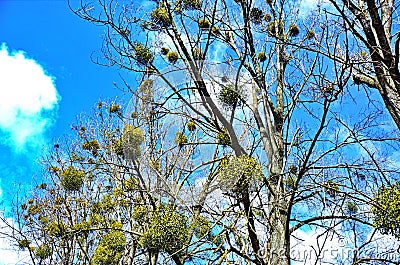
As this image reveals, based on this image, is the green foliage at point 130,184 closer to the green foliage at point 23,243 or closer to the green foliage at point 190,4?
the green foliage at point 23,243

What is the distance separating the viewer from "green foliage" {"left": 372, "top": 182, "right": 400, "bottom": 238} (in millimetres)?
2488

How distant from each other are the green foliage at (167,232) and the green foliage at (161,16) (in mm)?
1842

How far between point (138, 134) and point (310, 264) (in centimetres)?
201

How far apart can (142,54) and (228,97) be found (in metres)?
1.12

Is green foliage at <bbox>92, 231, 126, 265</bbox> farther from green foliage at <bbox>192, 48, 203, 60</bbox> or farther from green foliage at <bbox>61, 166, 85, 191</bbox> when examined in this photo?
green foliage at <bbox>192, 48, 203, 60</bbox>

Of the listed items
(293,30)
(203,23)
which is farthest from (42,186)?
(293,30)

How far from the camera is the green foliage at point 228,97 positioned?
10.8ft

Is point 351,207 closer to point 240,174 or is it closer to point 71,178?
point 240,174

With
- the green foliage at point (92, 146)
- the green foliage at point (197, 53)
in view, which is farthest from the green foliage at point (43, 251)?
the green foliage at point (197, 53)

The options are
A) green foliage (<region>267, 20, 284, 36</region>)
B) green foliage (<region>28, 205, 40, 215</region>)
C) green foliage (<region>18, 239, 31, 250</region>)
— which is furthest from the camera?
green foliage (<region>28, 205, 40, 215</region>)

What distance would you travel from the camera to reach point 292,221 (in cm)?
393

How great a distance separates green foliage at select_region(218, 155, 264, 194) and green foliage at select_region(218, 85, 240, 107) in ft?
1.98

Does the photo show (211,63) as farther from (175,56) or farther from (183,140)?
(183,140)

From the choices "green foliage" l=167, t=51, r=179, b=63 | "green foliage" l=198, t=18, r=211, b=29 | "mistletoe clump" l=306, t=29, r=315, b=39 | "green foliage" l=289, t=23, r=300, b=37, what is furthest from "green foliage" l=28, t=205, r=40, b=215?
"mistletoe clump" l=306, t=29, r=315, b=39
